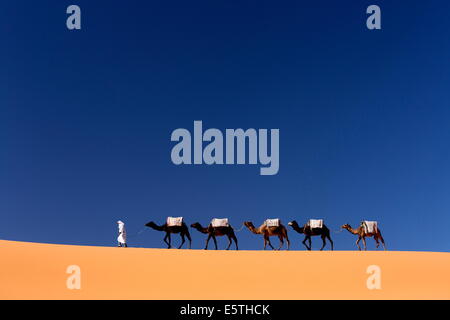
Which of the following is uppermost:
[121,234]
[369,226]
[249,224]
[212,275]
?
[249,224]

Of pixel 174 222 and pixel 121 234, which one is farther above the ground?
pixel 174 222

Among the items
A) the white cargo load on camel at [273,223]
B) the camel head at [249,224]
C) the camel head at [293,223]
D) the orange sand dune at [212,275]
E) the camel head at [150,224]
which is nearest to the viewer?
the orange sand dune at [212,275]

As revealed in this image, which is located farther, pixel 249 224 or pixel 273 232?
pixel 249 224

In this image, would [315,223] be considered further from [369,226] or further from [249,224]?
[249,224]

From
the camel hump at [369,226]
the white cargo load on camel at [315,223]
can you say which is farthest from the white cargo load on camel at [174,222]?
the camel hump at [369,226]

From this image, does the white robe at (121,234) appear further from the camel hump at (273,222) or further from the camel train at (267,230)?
the camel hump at (273,222)

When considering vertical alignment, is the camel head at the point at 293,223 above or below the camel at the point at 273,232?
above

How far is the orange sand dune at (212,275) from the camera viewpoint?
50.4 ft

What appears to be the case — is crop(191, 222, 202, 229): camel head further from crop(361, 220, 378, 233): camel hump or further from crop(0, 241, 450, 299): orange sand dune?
crop(361, 220, 378, 233): camel hump

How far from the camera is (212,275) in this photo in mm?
17328

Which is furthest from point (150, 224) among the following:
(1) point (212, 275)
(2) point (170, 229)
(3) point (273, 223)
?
(1) point (212, 275)

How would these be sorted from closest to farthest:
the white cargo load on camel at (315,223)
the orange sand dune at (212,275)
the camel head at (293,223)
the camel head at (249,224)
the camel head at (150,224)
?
the orange sand dune at (212,275) < the camel head at (150,224) < the white cargo load on camel at (315,223) < the camel head at (293,223) < the camel head at (249,224)
